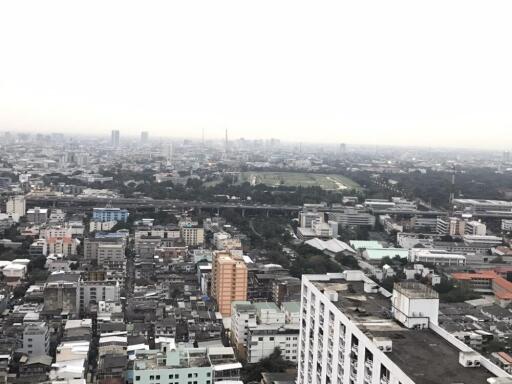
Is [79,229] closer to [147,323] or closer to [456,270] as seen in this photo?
[147,323]

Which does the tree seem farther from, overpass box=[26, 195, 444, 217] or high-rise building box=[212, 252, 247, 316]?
overpass box=[26, 195, 444, 217]

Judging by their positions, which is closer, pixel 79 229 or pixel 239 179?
pixel 79 229

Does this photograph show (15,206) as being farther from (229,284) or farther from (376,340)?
(376,340)

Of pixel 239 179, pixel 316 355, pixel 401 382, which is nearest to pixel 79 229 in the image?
pixel 316 355

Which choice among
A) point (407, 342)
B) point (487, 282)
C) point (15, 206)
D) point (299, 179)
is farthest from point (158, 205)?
point (407, 342)

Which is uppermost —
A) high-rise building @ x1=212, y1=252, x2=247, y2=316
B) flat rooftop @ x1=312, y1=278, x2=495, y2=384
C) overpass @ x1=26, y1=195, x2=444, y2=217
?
flat rooftop @ x1=312, y1=278, x2=495, y2=384

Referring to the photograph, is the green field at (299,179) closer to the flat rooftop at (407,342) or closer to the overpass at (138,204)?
the overpass at (138,204)

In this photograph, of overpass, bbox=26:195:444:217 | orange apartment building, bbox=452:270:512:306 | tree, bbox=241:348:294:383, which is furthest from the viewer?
overpass, bbox=26:195:444:217

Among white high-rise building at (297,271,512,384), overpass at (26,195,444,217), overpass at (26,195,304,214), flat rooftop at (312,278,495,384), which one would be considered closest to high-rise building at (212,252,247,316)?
white high-rise building at (297,271,512,384)
